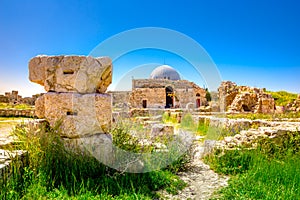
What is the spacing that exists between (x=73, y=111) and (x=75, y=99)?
17 centimetres

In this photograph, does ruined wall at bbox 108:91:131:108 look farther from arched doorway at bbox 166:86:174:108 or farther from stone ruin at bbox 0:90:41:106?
stone ruin at bbox 0:90:41:106

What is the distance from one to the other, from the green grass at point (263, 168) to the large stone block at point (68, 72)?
239cm

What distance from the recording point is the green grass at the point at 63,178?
2857 mm

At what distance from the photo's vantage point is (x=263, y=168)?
398 centimetres

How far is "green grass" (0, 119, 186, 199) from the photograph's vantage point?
112 inches

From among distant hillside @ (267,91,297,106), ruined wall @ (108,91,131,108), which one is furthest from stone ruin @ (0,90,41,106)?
distant hillside @ (267,91,297,106)

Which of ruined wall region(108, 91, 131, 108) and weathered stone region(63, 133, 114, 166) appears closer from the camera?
weathered stone region(63, 133, 114, 166)

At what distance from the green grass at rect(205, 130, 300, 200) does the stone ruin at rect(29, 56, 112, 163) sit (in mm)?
1929

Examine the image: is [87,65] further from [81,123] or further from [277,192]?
[277,192]

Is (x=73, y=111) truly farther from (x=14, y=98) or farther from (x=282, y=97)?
(x=14, y=98)

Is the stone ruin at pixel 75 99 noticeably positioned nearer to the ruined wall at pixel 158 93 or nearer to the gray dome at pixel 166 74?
the ruined wall at pixel 158 93

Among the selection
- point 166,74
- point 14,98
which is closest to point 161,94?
point 166,74

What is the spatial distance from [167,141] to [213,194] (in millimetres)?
1861

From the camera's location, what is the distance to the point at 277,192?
319 cm
